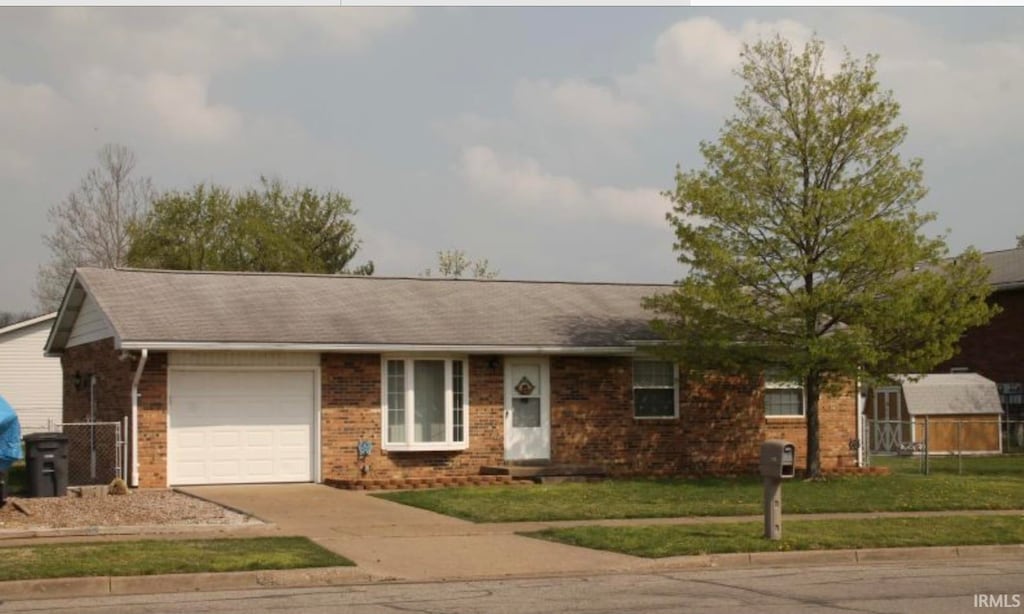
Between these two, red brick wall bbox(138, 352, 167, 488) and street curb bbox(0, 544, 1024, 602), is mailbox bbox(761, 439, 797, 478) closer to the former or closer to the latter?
street curb bbox(0, 544, 1024, 602)

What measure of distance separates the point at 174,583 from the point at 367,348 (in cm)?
1159

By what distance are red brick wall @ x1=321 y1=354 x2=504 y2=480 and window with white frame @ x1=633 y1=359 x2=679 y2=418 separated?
3170mm

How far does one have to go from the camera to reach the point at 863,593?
488 inches

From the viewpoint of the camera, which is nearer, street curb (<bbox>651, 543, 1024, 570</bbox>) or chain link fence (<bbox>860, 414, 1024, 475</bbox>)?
street curb (<bbox>651, 543, 1024, 570</bbox>)

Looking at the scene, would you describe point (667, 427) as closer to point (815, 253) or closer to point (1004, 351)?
point (815, 253)

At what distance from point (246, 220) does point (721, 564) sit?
4776 cm

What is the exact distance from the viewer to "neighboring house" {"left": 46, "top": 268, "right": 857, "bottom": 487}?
23.5 metres

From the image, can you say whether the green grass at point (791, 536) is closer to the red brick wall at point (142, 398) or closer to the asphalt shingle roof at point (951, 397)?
the red brick wall at point (142, 398)

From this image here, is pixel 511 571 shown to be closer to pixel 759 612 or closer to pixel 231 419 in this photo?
pixel 759 612

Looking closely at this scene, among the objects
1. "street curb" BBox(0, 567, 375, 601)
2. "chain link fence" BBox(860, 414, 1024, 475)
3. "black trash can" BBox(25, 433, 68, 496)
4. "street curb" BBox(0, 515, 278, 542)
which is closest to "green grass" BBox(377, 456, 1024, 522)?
"street curb" BBox(0, 515, 278, 542)

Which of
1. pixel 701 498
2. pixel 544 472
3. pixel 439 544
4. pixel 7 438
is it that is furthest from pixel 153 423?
pixel 701 498

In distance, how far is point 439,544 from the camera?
52.4 ft

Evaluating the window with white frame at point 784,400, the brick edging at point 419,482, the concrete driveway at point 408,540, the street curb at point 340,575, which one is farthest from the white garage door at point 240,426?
the street curb at point 340,575

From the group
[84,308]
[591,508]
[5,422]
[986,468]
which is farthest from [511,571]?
[986,468]
